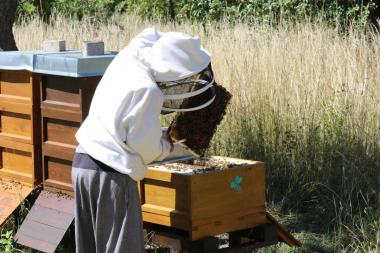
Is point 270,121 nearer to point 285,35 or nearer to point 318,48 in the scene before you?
point 318,48

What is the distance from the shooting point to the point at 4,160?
5.47 m

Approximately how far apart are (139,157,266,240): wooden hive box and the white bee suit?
433 mm

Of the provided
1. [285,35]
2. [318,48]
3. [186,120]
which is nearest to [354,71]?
[318,48]

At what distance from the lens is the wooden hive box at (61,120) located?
4.68 metres

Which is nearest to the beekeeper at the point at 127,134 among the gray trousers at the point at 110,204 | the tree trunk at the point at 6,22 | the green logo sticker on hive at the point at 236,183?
the gray trousers at the point at 110,204

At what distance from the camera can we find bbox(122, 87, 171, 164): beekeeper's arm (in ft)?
11.8

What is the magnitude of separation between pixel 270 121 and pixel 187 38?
279cm

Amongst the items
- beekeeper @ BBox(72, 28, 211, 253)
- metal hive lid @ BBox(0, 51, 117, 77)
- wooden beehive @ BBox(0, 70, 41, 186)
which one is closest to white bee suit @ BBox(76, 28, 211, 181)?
beekeeper @ BBox(72, 28, 211, 253)

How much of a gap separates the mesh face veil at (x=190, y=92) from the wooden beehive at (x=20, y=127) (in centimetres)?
147

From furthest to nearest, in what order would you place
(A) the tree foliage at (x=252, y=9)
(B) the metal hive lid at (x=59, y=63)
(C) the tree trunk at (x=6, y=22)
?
(A) the tree foliage at (x=252, y=9) → (C) the tree trunk at (x=6, y=22) → (B) the metal hive lid at (x=59, y=63)

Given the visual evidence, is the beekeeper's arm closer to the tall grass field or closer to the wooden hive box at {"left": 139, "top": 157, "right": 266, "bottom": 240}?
the wooden hive box at {"left": 139, "top": 157, "right": 266, "bottom": 240}

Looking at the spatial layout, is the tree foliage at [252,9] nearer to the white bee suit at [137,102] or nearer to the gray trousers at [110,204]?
the white bee suit at [137,102]

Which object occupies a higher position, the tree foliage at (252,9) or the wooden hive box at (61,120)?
the tree foliage at (252,9)

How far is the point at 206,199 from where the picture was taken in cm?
417
